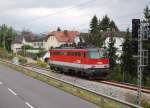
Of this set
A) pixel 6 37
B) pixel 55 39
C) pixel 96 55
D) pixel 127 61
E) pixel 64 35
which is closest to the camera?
pixel 96 55

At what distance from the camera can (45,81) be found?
94.4 ft

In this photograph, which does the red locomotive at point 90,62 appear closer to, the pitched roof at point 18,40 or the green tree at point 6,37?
the green tree at point 6,37

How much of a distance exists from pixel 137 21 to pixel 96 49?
2203cm

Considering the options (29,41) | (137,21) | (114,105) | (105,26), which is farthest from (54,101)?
(29,41)

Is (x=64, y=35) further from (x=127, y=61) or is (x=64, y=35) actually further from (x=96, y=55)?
(x=96, y=55)

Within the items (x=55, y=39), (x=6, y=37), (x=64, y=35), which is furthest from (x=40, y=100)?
(x=6, y=37)

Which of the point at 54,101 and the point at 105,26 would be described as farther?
the point at 105,26

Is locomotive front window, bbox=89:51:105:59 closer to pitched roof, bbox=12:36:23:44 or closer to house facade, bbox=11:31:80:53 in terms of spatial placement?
house facade, bbox=11:31:80:53

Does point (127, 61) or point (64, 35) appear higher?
point (64, 35)

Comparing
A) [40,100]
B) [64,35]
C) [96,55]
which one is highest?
[64,35]

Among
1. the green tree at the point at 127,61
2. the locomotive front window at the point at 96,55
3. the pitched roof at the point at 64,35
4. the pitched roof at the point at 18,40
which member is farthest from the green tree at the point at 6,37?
the locomotive front window at the point at 96,55

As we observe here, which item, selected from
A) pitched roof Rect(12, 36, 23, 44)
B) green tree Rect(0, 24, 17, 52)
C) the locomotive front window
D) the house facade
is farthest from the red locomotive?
pitched roof Rect(12, 36, 23, 44)

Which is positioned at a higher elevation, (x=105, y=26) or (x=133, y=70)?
(x=105, y=26)

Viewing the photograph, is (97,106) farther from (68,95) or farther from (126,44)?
(126,44)
